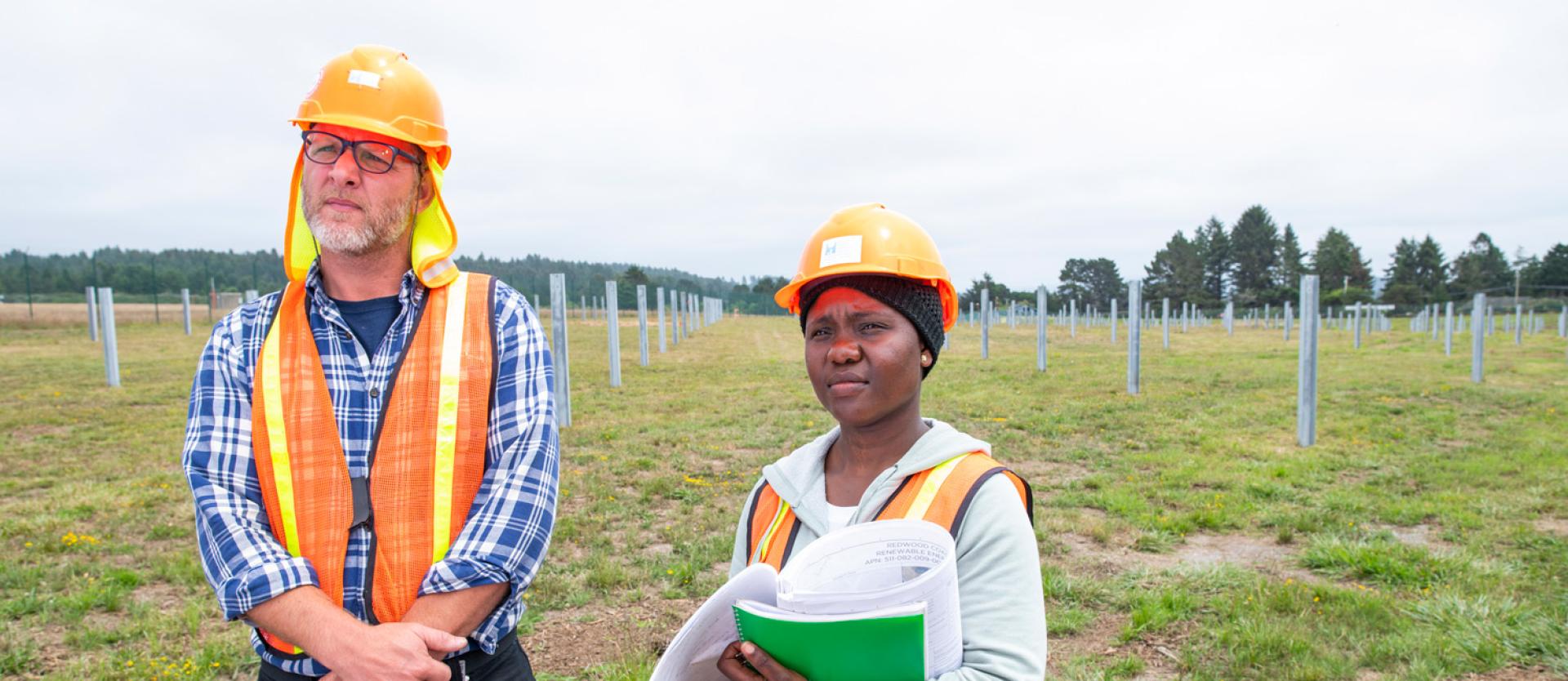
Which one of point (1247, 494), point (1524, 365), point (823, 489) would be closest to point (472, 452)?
point (823, 489)

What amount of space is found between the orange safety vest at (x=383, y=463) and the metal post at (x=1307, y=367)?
909cm

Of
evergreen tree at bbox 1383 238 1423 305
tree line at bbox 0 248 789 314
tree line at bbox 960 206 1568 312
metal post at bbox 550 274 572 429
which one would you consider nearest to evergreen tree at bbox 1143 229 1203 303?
tree line at bbox 960 206 1568 312

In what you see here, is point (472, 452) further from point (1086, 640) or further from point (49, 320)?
point (49, 320)

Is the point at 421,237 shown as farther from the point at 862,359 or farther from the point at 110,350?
the point at 110,350

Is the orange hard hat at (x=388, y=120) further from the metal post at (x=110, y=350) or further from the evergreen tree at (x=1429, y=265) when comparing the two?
the evergreen tree at (x=1429, y=265)

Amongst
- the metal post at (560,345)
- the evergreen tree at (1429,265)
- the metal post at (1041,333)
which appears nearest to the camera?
the metal post at (560,345)

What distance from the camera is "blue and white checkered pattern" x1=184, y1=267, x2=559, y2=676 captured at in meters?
1.66

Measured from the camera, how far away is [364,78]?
189 cm

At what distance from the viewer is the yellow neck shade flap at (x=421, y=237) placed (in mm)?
1951

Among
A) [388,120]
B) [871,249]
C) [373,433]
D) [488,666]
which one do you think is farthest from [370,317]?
[871,249]

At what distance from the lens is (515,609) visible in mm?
1916

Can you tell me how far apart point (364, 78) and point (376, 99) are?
0.19 ft

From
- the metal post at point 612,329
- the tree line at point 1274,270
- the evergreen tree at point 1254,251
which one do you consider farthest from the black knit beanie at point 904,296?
the evergreen tree at point 1254,251

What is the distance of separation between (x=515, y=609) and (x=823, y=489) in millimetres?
767
